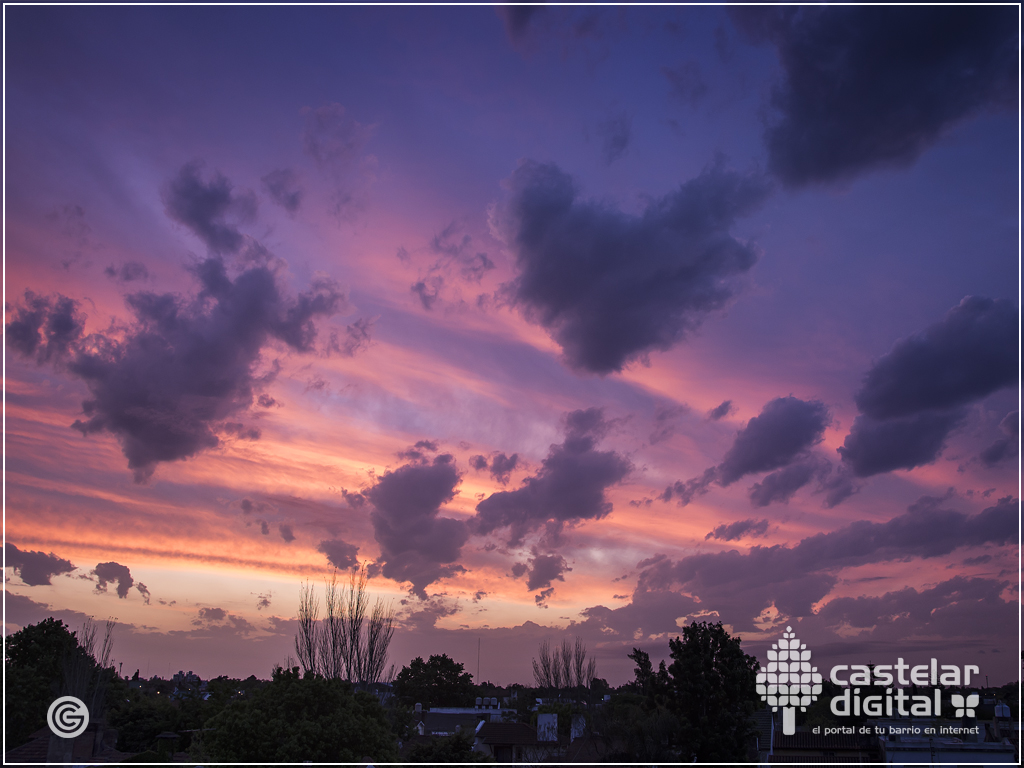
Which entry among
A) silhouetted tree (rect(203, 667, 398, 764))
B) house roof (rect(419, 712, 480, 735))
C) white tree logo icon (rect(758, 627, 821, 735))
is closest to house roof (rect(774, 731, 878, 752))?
white tree logo icon (rect(758, 627, 821, 735))

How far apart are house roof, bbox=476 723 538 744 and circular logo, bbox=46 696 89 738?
2213 cm

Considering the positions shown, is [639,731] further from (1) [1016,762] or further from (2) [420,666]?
(2) [420,666]

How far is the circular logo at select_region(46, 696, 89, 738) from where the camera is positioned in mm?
31102

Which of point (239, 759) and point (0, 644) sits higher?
point (0, 644)

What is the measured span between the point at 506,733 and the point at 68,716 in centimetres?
2468

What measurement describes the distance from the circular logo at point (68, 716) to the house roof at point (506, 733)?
72.6ft

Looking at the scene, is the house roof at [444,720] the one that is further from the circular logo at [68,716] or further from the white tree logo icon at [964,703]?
the white tree logo icon at [964,703]

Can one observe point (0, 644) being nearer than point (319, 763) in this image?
No

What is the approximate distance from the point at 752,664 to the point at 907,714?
8.59 meters

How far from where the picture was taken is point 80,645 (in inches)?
1586

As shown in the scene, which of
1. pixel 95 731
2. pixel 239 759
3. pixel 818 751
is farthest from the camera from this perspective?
pixel 818 751

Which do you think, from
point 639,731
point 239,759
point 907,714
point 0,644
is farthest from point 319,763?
point 907,714

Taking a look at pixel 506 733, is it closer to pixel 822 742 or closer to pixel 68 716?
pixel 822 742

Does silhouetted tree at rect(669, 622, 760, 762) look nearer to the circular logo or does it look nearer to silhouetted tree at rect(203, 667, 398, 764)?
silhouetted tree at rect(203, 667, 398, 764)
